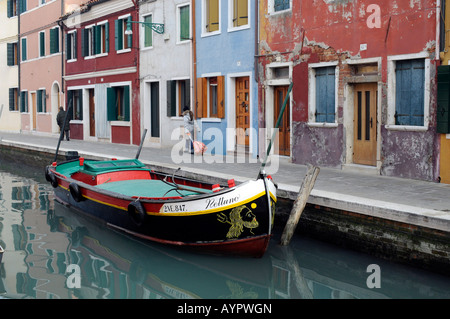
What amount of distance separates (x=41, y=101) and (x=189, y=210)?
2335cm

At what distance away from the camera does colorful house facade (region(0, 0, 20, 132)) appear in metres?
33.9

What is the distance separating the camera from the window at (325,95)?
14.1 meters

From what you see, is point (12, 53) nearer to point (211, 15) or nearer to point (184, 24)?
point (184, 24)

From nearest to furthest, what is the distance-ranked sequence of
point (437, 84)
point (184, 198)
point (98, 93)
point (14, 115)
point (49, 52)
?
point (184, 198)
point (437, 84)
point (98, 93)
point (49, 52)
point (14, 115)

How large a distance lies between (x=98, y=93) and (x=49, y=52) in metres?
5.97

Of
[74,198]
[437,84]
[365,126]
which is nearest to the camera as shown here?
[437,84]

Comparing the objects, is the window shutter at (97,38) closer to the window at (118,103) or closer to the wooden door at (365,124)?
the window at (118,103)

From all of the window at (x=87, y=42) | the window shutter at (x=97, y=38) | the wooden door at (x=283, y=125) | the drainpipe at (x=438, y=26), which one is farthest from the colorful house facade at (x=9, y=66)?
the drainpipe at (x=438, y=26)

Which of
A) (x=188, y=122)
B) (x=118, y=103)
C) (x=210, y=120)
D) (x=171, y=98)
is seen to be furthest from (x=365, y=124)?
(x=118, y=103)

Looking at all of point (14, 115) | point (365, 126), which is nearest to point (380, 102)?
point (365, 126)

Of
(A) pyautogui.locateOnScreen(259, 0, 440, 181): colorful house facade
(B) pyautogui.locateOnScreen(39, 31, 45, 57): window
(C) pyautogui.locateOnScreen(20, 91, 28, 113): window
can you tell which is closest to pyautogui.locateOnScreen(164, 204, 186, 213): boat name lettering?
(A) pyautogui.locateOnScreen(259, 0, 440, 181): colorful house facade

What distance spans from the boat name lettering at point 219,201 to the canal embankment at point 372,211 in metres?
1.61

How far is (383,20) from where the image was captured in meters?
12.7
